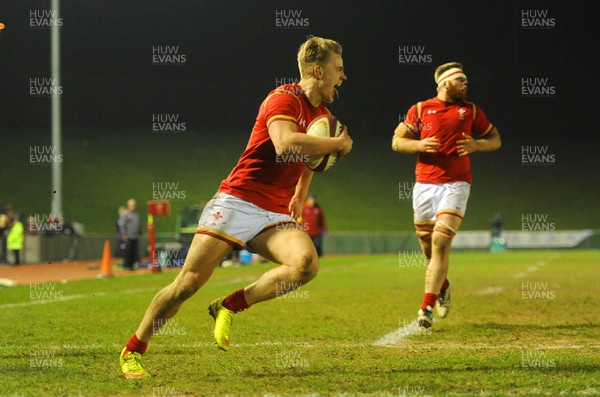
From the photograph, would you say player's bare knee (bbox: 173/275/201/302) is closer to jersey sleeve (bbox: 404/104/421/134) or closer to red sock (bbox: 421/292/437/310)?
red sock (bbox: 421/292/437/310)

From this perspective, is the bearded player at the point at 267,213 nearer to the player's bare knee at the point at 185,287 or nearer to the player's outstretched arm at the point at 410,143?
the player's bare knee at the point at 185,287

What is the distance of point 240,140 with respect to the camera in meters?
47.2

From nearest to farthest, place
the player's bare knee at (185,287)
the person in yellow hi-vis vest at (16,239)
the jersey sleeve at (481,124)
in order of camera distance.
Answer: the player's bare knee at (185,287)
the jersey sleeve at (481,124)
the person in yellow hi-vis vest at (16,239)

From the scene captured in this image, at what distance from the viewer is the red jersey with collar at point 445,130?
30.0ft

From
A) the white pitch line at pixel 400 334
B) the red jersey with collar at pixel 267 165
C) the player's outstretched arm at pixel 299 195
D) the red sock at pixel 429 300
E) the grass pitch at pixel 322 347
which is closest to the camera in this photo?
the grass pitch at pixel 322 347

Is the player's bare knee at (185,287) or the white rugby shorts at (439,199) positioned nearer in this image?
the player's bare knee at (185,287)

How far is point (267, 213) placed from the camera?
18.9ft

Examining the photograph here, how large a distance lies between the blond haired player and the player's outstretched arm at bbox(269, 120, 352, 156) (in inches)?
146

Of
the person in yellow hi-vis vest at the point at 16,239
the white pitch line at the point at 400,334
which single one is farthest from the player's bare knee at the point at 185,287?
the person in yellow hi-vis vest at the point at 16,239

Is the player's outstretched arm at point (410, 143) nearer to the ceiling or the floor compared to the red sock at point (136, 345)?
nearer to the ceiling

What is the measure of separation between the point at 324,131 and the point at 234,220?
0.80m

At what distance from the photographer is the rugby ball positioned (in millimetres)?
5566

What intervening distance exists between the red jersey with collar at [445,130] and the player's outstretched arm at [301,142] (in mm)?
3841

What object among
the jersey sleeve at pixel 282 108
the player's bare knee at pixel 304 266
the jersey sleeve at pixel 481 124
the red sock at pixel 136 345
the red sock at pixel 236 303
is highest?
the jersey sleeve at pixel 481 124
